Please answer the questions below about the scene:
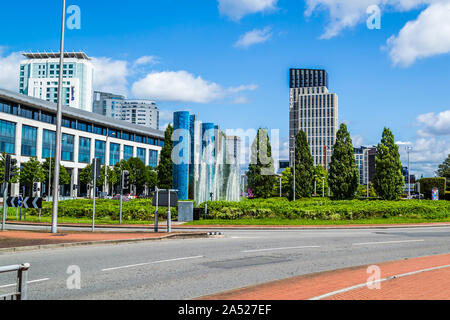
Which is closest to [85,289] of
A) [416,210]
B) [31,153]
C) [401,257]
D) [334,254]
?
[334,254]

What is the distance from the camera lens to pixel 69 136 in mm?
84250

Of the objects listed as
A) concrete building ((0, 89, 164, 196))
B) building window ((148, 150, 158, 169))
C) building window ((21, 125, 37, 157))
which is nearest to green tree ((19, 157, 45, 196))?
concrete building ((0, 89, 164, 196))

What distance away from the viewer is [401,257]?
1240 cm

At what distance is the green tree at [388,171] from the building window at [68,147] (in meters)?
59.2

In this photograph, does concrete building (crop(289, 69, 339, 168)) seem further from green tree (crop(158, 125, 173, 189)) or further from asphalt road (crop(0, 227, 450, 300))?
asphalt road (crop(0, 227, 450, 300))

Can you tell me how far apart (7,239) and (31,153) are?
2503 inches

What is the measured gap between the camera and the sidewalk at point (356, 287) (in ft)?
22.8

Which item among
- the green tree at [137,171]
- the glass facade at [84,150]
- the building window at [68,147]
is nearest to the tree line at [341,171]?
the green tree at [137,171]

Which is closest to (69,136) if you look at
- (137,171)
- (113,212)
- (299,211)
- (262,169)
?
(137,171)

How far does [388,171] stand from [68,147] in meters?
61.4

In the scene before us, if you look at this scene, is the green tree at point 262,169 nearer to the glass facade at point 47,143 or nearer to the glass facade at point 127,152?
the glass facade at point 47,143

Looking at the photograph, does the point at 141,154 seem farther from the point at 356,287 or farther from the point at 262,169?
the point at 356,287

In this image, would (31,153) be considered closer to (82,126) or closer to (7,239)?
(82,126)

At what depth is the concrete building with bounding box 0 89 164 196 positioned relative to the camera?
68.8m
